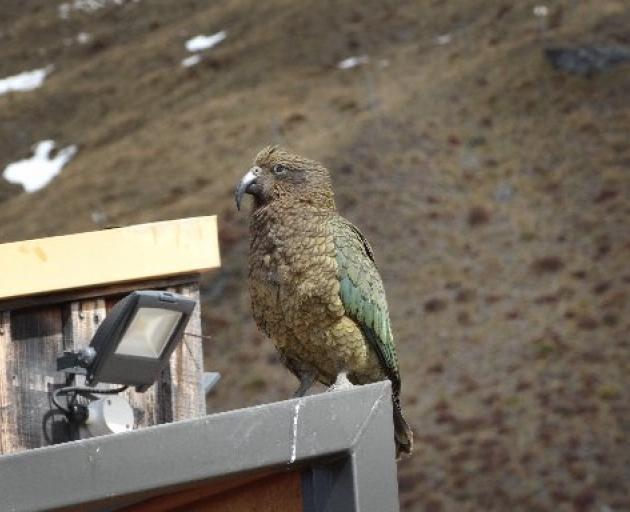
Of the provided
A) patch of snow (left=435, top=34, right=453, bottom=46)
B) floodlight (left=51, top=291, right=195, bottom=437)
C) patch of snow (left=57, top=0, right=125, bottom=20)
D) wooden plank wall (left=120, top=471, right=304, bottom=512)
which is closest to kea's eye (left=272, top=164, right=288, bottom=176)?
floodlight (left=51, top=291, right=195, bottom=437)

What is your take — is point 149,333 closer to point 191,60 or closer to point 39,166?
point 39,166

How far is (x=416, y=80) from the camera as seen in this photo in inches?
1082

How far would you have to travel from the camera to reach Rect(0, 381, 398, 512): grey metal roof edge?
13.3 ft

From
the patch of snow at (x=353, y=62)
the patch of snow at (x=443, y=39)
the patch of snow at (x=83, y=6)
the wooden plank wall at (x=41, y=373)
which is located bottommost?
the patch of snow at (x=353, y=62)

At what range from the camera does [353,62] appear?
29.7 m

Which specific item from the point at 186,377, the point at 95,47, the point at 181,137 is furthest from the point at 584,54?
the point at 186,377

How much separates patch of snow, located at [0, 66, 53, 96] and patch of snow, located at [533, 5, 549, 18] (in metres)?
10.0

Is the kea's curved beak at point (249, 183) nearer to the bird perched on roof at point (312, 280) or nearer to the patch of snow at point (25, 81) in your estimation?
the bird perched on roof at point (312, 280)

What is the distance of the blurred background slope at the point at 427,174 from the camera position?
1953 centimetres

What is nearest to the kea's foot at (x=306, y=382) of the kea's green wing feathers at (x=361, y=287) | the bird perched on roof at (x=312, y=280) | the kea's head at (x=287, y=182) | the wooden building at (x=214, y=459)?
the bird perched on roof at (x=312, y=280)

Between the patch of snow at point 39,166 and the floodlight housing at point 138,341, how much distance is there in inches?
895

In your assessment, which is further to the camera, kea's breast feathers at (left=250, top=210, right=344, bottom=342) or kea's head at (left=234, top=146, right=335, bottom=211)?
kea's head at (left=234, top=146, right=335, bottom=211)

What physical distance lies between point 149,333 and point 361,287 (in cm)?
96

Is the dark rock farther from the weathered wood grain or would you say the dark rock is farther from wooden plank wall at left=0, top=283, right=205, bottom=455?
the weathered wood grain
